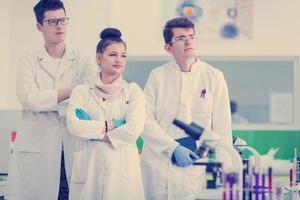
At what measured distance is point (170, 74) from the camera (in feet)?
9.77

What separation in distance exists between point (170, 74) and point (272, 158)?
5.58ft

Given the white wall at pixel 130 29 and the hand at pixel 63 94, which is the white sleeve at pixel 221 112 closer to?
the hand at pixel 63 94

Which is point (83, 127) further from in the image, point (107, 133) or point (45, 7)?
A: point (45, 7)

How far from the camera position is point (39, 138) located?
113 inches

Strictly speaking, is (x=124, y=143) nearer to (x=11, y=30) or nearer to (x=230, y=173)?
(x=230, y=173)

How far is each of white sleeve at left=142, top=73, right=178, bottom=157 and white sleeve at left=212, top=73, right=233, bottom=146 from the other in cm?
27

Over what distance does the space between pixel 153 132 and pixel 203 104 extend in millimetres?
313

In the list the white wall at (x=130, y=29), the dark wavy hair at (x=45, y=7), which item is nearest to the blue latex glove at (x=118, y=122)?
the dark wavy hair at (x=45, y=7)

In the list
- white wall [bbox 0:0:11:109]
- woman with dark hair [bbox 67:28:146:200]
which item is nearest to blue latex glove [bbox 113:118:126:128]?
woman with dark hair [bbox 67:28:146:200]

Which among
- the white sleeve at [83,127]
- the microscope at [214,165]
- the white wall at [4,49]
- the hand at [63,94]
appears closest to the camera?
the microscope at [214,165]

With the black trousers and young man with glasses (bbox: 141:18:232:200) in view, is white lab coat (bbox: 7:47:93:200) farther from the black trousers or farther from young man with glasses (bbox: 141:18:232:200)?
young man with glasses (bbox: 141:18:232:200)

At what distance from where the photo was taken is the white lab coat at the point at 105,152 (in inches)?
102

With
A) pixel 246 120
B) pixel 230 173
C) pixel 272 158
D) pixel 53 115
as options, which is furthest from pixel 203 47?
pixel 230 173

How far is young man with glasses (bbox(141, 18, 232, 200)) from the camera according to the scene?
2791 mm
